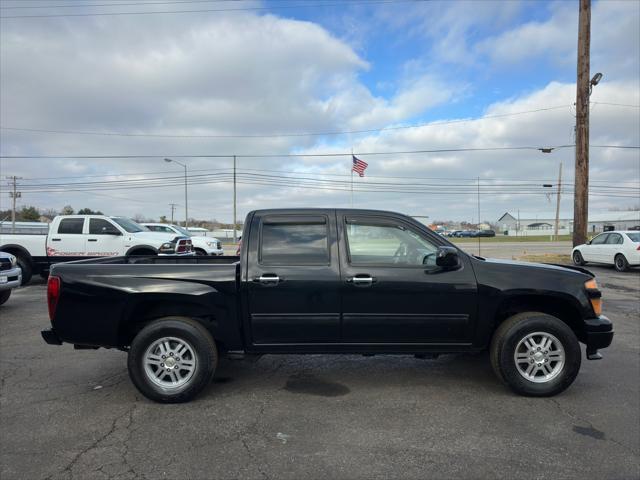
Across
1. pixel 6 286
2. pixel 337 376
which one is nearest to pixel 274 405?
pixel 337 376

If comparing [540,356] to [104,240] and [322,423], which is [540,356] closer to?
[322,423]

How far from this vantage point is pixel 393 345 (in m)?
4.24

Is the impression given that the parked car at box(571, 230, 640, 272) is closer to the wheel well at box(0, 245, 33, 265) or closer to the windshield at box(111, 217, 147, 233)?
the windshield at box(111, 217, 147, 233)

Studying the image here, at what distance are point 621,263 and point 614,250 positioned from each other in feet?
1.61

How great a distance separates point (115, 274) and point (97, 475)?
1820 mm

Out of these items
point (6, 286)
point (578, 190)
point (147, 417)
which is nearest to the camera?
point (147, 417)

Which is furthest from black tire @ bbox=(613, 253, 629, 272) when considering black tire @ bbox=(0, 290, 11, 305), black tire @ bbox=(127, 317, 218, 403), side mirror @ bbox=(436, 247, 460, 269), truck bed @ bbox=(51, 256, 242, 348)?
black tire @ bbox=(0, 290, 11, 305)

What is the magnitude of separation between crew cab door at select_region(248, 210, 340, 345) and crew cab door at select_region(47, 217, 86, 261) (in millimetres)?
10026

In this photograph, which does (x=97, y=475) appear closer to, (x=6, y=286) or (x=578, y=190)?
(x=6, y=286)

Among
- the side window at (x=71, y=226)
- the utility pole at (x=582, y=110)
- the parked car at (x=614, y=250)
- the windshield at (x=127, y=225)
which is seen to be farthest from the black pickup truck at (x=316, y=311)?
the utility pole at (x=582, y=110)

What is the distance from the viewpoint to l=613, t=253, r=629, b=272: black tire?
588 inches

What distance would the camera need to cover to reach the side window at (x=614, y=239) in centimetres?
1527

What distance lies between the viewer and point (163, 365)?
4.11m

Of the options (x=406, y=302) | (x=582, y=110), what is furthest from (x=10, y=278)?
(x=582, y=110)
